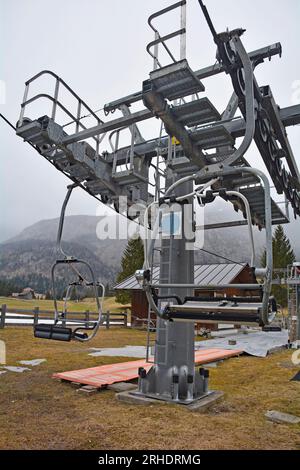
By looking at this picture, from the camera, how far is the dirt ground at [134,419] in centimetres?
408

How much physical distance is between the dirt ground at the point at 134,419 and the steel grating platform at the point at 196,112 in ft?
13.4

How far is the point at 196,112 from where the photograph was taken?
4.63 metres

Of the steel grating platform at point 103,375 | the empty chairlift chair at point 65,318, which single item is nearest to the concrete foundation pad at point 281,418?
the empty chairlift chair at point 65,318

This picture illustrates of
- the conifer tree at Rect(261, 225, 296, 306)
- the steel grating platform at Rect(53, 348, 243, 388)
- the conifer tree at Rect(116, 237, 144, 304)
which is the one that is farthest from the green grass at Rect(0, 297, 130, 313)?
the steel grating platform at Rect(53, 348, 243, 388)

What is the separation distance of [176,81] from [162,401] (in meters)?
4.82

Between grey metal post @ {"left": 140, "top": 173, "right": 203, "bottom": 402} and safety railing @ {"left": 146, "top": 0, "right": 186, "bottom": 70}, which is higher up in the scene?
safety railing @ {"left": 146, "top": 0, "right": 186, "bottom": 70}

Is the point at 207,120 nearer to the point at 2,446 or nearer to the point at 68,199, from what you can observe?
the point at 68,199

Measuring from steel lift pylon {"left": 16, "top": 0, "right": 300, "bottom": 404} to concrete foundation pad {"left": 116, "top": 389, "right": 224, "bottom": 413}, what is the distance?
11 centimetres

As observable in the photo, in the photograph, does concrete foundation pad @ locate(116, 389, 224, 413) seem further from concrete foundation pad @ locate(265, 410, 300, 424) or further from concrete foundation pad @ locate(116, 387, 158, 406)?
concrete foundation pad @ locate(265, 410, 300, 424)

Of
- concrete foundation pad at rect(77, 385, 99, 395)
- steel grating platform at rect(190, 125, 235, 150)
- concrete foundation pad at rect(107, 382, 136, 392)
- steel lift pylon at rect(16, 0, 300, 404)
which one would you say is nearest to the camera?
steel lift pylon at rect(16, 0, 300, 404)

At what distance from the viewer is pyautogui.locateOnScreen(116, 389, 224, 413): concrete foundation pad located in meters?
5.44

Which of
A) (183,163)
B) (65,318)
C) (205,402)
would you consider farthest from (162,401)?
(183,163)

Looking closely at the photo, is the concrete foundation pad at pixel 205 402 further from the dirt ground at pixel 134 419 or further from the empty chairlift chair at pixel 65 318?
the empty chairlift chair at pixel 65 318
